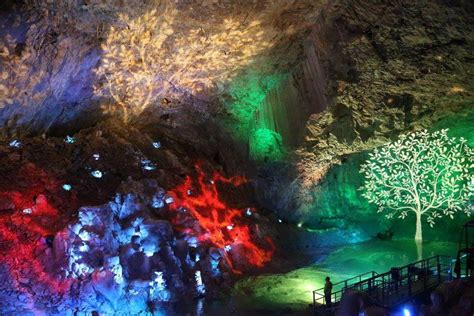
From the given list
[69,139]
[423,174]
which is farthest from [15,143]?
[423,174]

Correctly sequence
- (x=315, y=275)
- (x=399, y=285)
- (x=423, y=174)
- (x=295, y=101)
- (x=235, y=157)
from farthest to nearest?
(x=235, y=157) < (x=423, y=174) < (x=295, y=101) < (x=315, y=275) < (x=399, y=285)

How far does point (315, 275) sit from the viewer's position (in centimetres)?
1780

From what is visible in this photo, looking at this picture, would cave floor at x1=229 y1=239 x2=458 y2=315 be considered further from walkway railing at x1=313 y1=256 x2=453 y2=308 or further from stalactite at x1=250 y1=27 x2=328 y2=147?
stalactite at x1=250 y1=27 x2=328 y2=147

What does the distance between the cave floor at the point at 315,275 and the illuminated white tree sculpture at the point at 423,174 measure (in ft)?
4.74

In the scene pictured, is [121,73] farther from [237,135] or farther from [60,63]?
[237,135]

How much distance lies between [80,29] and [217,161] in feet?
37.0

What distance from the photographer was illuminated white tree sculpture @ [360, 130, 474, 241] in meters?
20.2

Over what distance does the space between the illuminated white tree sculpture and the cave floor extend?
1.45 meters

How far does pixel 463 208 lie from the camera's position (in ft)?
68.8

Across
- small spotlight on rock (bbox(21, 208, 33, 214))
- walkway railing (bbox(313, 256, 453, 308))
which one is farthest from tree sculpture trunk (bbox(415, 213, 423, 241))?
small spotlight on rock (bbox(21, 208, 33, 214))

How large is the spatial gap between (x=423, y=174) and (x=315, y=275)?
6.98 m

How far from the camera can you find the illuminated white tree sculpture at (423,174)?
66.4 feet

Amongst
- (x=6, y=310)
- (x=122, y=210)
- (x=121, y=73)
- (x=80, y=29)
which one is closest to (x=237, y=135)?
(x=121, y=73)

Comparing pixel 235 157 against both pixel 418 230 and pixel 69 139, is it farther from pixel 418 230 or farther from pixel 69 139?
pixel 418 230
